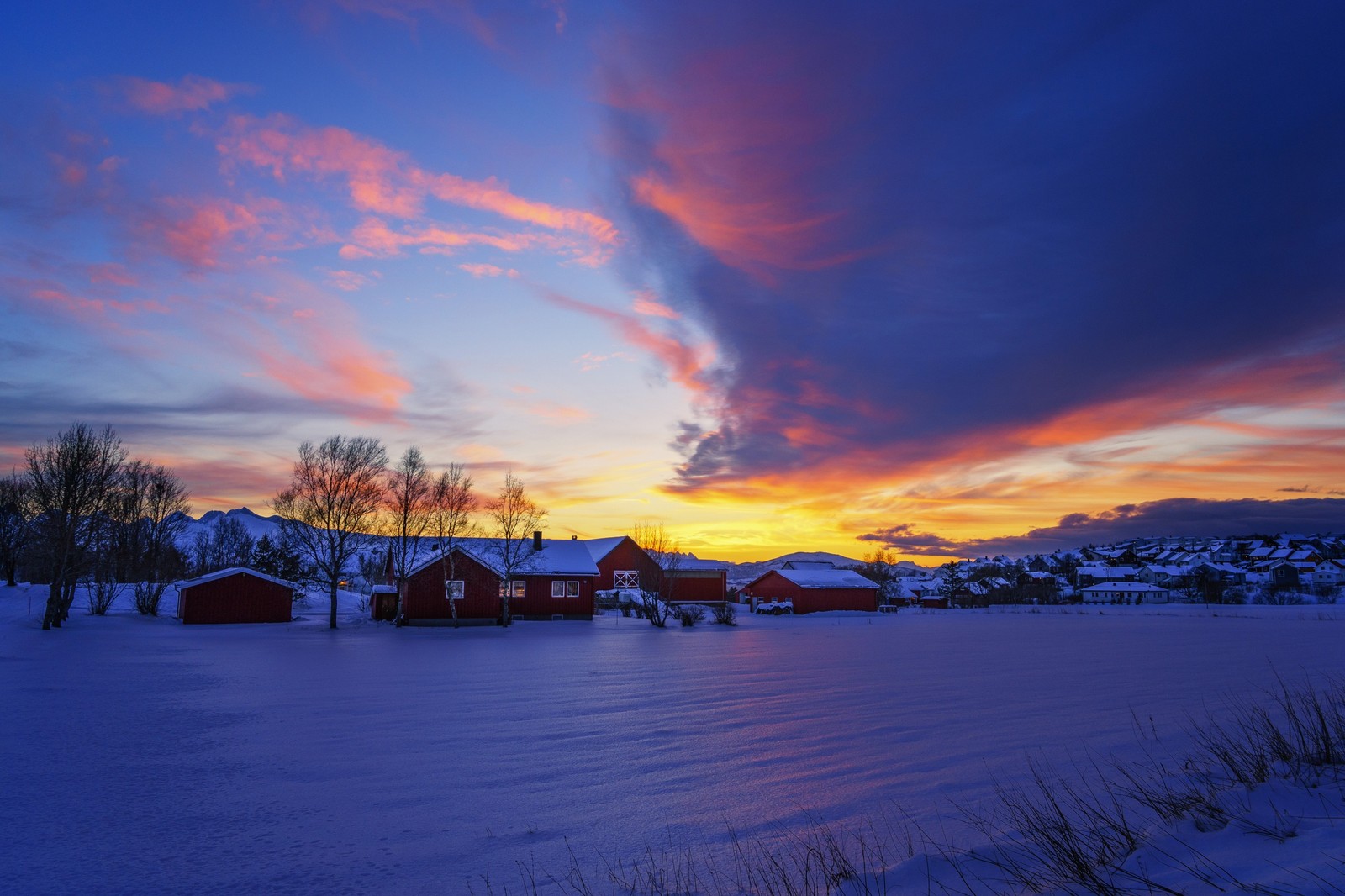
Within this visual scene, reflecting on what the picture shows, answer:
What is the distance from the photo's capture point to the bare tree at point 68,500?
1571 inches

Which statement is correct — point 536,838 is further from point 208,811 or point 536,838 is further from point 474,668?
point 474,668

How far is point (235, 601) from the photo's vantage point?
154 ft

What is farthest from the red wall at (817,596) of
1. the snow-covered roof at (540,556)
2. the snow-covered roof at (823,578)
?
the snow-covered roof at (540,556)

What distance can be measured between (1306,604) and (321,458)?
103 m

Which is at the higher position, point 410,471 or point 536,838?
point 410,471

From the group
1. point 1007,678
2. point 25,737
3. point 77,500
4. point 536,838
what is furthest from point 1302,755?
point 77,500

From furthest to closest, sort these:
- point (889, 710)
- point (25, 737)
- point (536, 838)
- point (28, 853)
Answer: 1. point (889, 710)
2. point (25, 737)
3. point (536, 838)
4. point (28, 853)

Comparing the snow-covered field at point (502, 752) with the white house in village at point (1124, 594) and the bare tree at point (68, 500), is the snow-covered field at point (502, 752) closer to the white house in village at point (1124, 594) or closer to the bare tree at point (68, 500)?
the bare tree at point (68, 500)

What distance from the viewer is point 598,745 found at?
40.5ft

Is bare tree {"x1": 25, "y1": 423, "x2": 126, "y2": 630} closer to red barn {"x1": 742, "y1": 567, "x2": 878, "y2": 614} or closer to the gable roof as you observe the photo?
the gable roof

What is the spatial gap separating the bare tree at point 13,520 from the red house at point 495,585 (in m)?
21.9

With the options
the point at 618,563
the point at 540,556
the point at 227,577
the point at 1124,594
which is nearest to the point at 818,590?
the point at 618,563

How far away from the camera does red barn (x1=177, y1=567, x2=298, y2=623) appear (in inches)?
1797

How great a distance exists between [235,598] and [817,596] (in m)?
52.2
